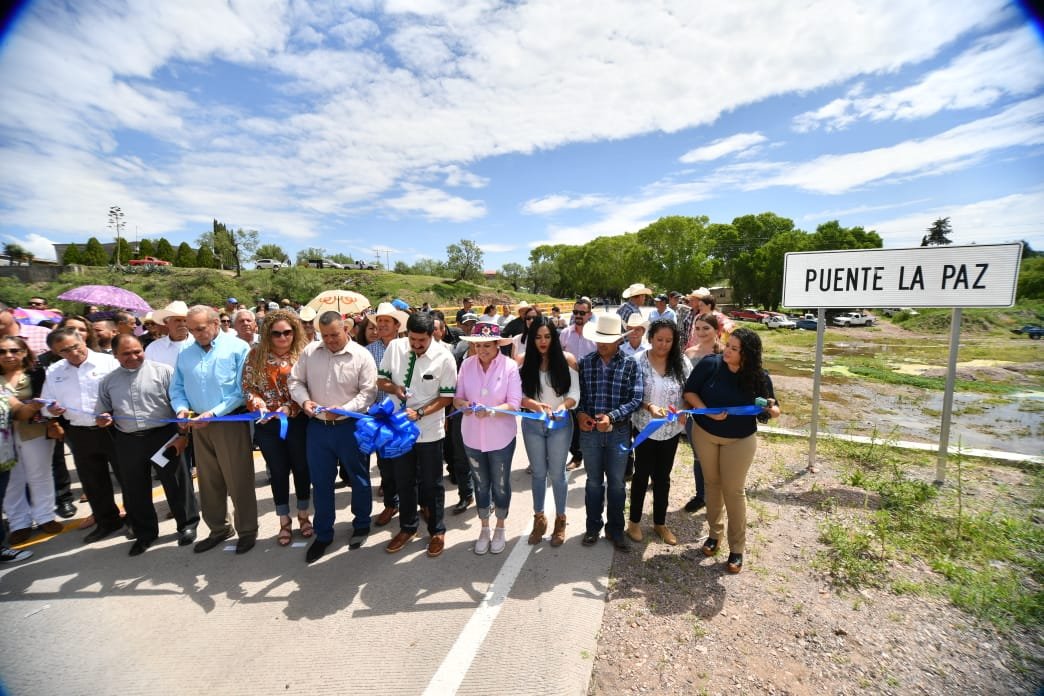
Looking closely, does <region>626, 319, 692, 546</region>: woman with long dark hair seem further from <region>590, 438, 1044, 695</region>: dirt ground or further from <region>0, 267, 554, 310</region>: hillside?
<region>0, 267, 554, 310</region>: hillside

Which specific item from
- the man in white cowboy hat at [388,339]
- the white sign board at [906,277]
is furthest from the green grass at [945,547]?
the man in white cowboy hat at [388,339]

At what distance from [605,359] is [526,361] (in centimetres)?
73

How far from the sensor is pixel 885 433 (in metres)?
7.55

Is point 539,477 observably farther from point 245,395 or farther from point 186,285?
point 186,285

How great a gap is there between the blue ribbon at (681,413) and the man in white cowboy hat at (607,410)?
5.6 inches

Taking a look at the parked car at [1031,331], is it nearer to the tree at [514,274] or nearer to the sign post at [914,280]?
the sign post at [914,280]

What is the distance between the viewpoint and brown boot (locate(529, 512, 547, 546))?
404 cm

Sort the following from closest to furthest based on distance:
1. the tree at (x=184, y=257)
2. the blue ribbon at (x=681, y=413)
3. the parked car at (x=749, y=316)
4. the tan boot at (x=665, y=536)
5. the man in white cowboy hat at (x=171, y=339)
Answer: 1. the blue ribbon at (x=681, y=413)
2. the tan boot at (x=665, y=536)
3. the man in white cowboy hat at (x=171, y=339)
4. the parked car at (x=749, y=316)
5. the tree at (x=184, y=257)

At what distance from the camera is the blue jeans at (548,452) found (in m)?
3.77

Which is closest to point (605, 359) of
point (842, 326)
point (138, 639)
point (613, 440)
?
point (613, 440)

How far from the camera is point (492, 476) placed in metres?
3.89

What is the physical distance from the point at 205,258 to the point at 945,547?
71003 millimetres

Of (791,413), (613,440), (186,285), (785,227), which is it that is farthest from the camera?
(785,227)

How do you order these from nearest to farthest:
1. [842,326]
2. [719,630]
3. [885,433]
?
1. [719,630]
2. [885,433]
3. [842,326]
